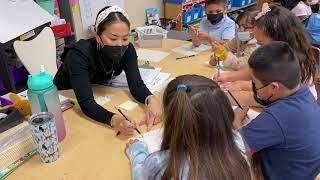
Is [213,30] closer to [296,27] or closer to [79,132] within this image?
[296,27]

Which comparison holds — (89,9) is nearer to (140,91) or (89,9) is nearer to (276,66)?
(140,91)

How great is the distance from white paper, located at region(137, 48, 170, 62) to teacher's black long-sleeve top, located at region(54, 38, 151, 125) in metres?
0.36

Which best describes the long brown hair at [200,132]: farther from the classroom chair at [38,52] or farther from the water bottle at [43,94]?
the classroom chair at [38,52]

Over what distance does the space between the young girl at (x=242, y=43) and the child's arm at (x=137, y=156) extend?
2.99ft

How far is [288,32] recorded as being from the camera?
5.04 ft

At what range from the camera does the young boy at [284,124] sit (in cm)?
109

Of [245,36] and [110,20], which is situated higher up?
[110,20]

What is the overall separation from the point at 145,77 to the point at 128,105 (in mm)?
287

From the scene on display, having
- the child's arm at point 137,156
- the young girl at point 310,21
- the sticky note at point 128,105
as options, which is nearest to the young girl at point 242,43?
the sticky note at point 128,105

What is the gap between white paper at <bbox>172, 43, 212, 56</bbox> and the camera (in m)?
2.06

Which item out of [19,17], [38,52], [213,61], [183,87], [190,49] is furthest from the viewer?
[19,17]

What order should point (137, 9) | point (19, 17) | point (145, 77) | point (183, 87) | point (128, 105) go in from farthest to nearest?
point (137, 9), point (19, 17), point (145, 77), point (128, 105), point (183, 87)

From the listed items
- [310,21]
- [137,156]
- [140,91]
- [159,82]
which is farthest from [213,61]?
[310,21]

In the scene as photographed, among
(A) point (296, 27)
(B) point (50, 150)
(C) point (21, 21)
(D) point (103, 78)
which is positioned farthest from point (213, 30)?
(B) point (50, 150)
